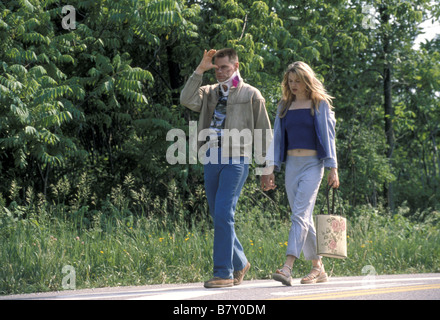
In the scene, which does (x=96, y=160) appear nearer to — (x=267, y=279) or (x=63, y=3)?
(x=63, y=3)

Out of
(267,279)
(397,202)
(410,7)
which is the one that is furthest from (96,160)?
(397,202)

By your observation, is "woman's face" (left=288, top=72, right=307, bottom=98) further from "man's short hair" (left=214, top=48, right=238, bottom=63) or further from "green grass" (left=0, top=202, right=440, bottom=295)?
"green grass" (left=0, top=202, right=440, bottom=295)

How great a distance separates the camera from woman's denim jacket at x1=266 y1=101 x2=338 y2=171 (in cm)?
585

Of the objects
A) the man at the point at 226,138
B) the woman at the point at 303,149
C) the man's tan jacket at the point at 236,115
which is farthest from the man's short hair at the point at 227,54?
the woman at the point at 303,149

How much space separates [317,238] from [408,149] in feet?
64.3

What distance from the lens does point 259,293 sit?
17.0 feet

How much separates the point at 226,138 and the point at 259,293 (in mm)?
1347

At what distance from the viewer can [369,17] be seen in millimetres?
14359

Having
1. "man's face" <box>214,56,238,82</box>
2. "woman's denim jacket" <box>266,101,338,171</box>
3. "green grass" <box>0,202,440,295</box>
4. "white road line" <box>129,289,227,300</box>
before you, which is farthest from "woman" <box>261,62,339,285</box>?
"green grass" <box>0,202,440,295</box>

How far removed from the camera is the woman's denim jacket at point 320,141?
5.85 m

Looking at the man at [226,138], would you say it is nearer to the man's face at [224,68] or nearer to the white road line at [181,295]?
the man's face at [224,68]

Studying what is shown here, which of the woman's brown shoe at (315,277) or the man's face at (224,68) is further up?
the man's face at (224,68)

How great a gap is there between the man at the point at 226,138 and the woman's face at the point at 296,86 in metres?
0.36
